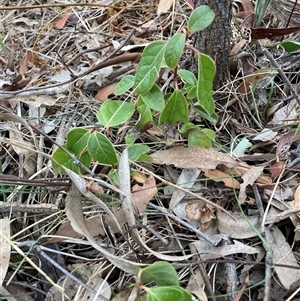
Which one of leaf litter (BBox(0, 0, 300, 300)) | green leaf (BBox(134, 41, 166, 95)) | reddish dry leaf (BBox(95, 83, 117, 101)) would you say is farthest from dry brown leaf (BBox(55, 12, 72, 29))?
green leaf (BBox(134, 41, 166, 95))

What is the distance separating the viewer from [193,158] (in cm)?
108

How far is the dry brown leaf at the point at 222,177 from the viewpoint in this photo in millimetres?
1035

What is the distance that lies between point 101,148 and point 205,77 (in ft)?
0.92

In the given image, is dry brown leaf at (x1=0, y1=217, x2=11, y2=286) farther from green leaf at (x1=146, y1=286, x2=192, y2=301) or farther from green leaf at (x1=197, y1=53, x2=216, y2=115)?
green leaf at (x1=197, y1=53, x2=216, y2=115)

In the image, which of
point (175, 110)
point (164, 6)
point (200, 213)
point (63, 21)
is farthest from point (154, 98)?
point (63, 21)

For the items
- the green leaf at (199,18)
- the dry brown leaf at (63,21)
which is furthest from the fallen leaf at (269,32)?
the dry brown leaf at (63,21)

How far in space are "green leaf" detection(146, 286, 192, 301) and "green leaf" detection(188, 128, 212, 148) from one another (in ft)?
1.50

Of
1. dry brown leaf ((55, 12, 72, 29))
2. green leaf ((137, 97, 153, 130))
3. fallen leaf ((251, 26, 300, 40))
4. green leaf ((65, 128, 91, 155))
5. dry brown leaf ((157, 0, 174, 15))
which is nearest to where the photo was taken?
green leaf ((65, 128, 91, 155))

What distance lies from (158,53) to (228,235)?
0.43 meters

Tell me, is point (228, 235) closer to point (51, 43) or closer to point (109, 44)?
point (109, 44)

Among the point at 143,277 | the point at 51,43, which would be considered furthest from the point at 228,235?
the point at 51,43

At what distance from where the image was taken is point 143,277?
766mm

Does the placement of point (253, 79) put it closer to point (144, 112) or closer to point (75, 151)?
point (144, 112)

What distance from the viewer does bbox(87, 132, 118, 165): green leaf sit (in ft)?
3.11
